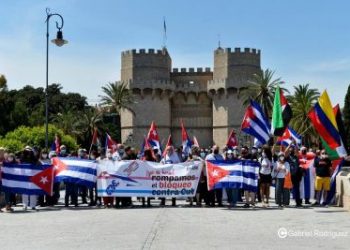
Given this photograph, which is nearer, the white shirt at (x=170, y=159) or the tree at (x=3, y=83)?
the white shirt at (x=170, y=159)

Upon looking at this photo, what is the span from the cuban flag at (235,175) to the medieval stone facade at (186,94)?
55.2m

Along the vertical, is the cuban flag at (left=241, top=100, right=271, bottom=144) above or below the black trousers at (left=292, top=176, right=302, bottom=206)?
above

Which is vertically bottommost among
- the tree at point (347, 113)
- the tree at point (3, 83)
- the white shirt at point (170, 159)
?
the white shirt at point (170, 159)

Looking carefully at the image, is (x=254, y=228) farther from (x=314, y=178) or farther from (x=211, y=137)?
(x=211, y=137)

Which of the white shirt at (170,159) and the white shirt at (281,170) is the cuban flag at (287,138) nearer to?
the white shirt at (281,170)

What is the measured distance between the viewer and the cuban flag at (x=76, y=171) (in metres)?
16.4

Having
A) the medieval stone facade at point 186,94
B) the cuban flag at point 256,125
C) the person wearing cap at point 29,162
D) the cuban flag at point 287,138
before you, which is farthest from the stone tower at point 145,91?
the person wearing cap at point 29,162

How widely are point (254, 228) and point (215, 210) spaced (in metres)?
3.82

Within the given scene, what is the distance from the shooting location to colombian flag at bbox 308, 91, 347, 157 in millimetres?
16109

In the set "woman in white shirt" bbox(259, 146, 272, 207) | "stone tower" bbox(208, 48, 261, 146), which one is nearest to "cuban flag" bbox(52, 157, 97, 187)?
"woman in white shirt" bbox(259, 146, 272, 207)

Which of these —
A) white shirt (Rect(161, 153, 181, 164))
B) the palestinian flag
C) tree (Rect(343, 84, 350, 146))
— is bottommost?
white shirt (Rect(161, 153, 181, 164))

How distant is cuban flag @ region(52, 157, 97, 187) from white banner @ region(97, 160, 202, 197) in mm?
264

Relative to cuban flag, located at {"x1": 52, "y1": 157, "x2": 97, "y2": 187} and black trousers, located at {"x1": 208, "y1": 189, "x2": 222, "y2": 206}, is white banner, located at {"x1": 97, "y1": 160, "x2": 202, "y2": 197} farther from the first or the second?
black trousers, located at {"x1": 208, "y1": 189, "x2": 222, "y2": 206}

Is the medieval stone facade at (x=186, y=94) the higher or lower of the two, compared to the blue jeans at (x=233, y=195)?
higher
